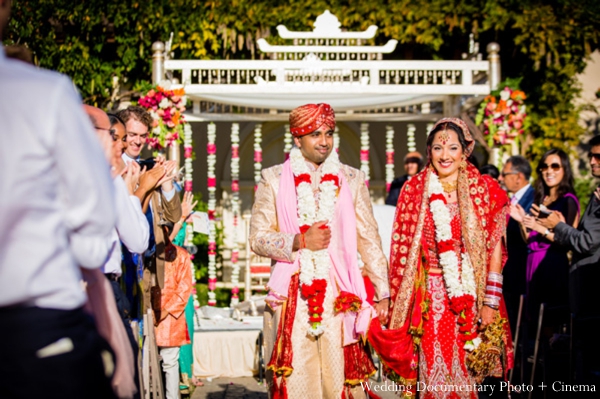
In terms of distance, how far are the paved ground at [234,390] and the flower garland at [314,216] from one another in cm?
274

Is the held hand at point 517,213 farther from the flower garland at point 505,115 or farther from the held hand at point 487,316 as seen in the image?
the flower garland at point 505,115

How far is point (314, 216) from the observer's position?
4.14 metres

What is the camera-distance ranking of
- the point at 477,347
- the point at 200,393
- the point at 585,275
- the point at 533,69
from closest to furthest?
1. the point at 477,347
2. the point at 585,275
3. the point at 200,393
4. the point at 533,69

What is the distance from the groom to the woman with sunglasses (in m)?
2.38

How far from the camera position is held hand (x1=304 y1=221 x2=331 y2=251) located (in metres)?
3.93

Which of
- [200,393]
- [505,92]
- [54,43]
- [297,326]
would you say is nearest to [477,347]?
[297,326]

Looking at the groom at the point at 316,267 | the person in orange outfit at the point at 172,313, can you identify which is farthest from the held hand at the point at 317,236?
the person in orange outfit at the point at 172,313

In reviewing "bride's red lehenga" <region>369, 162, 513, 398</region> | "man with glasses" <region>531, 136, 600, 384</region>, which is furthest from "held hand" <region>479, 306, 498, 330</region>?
"man with glasses" <region>531, 136, 600, 384</region>

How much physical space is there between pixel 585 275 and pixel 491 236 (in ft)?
4.12

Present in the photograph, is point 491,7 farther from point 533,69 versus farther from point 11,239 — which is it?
point 11,239

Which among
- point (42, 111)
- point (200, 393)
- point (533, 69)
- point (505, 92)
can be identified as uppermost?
point (533, 69)

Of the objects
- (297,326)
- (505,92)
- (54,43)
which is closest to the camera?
(297,326)

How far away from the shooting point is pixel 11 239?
162 centimetres

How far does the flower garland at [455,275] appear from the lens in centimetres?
433
